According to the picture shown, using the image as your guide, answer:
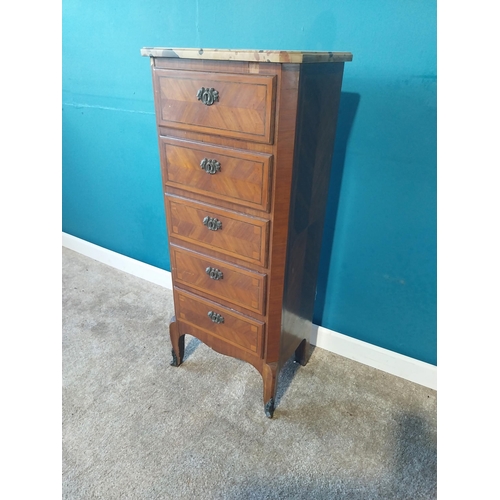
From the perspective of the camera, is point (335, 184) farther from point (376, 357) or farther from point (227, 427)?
point (227, 427)

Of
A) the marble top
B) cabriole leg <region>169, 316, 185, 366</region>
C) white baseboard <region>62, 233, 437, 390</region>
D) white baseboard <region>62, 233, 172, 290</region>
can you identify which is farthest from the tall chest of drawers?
white baseboard <region>62, 233, 172, 290</region>


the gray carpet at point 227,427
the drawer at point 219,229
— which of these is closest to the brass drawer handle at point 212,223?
the drawer at point 219,229

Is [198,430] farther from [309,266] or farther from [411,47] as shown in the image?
[411,47]

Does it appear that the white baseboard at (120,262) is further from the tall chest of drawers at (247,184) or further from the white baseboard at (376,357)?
the white baseboard at (376,357)

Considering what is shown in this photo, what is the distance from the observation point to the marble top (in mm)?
888

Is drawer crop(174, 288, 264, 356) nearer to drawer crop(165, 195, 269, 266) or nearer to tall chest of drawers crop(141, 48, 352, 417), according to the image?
tall chest of drawers crop(141, 48, 352, 417)

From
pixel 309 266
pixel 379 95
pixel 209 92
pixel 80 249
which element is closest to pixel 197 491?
pixel 309 266

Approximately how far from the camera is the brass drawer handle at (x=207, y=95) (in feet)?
3.40

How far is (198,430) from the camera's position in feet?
4.66

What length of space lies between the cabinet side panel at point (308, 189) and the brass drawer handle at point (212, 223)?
0.24 metres

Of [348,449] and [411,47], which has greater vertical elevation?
[411,47]

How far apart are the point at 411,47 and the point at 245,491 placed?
1.52 meters

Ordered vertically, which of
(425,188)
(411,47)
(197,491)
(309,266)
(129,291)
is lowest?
(197,491)

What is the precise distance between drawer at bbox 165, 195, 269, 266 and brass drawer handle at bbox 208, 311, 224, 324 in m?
0.28
